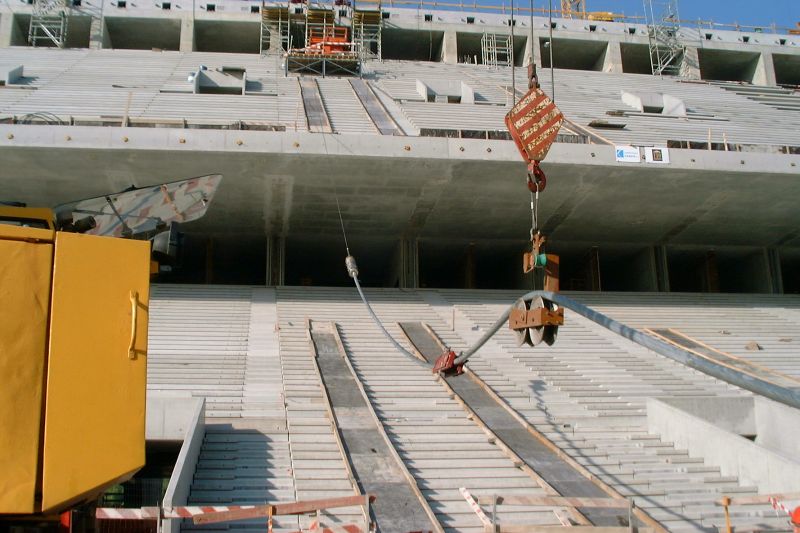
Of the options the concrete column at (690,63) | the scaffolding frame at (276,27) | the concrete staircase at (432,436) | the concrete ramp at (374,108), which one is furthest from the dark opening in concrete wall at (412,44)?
the concrete staircase at (432,436)

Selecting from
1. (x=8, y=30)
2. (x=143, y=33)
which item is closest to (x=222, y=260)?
(x=143, y=33)

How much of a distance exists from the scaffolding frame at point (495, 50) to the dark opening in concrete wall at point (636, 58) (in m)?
6.23

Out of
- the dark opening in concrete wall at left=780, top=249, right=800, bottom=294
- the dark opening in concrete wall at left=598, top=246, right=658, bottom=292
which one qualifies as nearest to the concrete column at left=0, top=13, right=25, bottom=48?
the dark opening in concrete wall at left=598, top=246, right=658, bottom=292

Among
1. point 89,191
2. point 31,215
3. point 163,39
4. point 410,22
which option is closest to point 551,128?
point 31,215

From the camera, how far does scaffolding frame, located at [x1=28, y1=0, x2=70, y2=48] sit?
103 ft

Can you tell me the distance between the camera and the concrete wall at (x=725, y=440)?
29.5 feet

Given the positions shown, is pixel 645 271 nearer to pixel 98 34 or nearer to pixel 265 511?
pixel 265 511

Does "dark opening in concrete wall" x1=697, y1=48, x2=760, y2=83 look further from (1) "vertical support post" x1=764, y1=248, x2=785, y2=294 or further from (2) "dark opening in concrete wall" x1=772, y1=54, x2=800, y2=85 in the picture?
(1) "vertical support post" x1=764, y1=248, x2=785, y2=294

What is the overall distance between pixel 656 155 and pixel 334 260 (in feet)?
37.9

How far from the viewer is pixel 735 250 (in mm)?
24000

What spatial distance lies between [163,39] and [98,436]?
1385 inches

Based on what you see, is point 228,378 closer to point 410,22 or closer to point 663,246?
point 663,246

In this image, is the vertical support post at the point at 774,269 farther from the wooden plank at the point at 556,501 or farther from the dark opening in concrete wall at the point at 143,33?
the dark opening in concrete wall at the point at 143,33

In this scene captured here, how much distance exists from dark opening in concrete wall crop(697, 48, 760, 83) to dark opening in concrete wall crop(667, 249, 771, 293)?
619 inches
